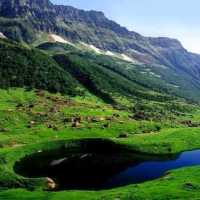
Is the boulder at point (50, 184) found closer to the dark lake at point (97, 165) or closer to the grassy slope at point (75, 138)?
the dark lake at point (97, 165)

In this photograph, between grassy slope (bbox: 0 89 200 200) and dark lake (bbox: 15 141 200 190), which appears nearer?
grassy slope (bbox: 0 89 200 200)

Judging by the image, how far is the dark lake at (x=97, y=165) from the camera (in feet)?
408

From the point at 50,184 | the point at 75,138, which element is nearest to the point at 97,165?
the point at 50,184

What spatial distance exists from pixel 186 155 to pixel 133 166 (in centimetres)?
3692

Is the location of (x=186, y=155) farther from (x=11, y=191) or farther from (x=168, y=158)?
(x=11, y=191)

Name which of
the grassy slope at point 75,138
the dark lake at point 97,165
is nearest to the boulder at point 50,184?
the dark lake at point 97,165

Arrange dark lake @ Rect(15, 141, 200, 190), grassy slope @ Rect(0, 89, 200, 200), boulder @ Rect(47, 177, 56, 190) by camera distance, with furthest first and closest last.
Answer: dark lake @ Rect(15, 141, 200, 190) < boulder @ Rect(47, 177, 56, 190) < grassy slope @ Rect(0, 89, 200, 200)

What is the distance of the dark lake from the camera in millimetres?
124375

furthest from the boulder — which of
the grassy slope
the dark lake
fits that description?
the grassy slope

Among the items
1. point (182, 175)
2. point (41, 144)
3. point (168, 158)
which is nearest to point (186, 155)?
point (168, 158)

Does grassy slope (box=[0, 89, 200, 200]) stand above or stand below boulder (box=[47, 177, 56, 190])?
above

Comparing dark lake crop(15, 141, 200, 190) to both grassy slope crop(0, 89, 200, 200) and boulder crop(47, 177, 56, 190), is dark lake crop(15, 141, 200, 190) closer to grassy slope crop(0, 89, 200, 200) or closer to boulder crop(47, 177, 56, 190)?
boulder crop(47, 177, 56, 190)

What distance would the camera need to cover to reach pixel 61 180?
122938mm

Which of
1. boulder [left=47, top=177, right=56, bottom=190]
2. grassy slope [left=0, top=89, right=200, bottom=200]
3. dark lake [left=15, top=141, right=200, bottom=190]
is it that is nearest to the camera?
grassy slope [left=0, top=89, right=200, bottom=200]
